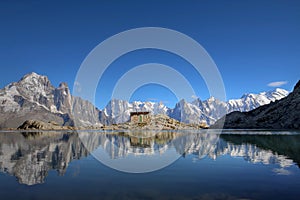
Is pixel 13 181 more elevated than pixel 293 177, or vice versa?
pixel 293 177

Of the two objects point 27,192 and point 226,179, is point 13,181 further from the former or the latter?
point 226,179

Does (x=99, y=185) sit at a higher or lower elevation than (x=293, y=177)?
lower

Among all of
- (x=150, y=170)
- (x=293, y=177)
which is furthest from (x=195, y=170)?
(x=293, y=177)

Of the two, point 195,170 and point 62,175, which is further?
point 195,170

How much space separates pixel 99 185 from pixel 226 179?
1324 cm

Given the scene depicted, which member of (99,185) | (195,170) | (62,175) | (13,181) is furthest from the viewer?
(195,170)

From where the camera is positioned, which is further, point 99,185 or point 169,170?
point 169,170

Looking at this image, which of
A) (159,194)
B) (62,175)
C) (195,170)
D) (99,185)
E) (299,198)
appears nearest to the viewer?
(299,198)

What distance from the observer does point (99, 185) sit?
2353cm

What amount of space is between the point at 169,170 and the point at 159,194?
1191 centimetres

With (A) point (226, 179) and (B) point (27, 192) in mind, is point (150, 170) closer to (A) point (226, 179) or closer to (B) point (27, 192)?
(A) point (226, 179)

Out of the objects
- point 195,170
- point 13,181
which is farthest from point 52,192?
point 195,170

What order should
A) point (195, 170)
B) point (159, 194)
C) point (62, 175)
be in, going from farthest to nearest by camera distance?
point (195, 170) → point (62, 175) → point (159, 194)

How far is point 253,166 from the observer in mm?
32750
